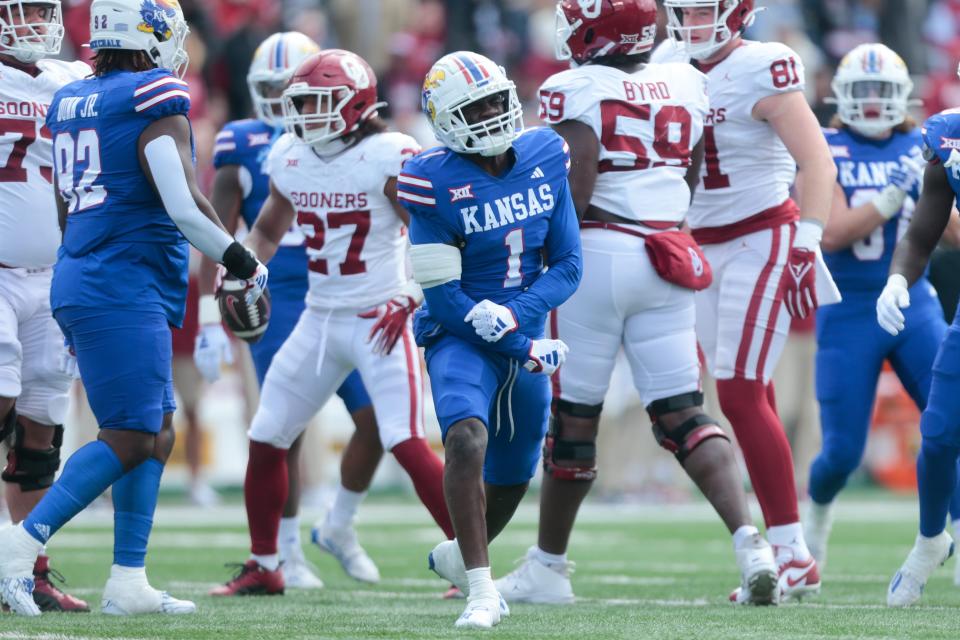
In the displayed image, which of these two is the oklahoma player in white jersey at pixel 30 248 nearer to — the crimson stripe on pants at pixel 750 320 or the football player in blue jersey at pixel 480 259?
the football player in blue jersey at pixel 480 259

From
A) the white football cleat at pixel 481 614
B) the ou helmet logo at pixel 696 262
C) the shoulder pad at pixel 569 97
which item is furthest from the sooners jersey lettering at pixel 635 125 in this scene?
the white football cleat at pixel 481 614

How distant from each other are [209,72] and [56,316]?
319 inches

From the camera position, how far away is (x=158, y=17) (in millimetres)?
5332

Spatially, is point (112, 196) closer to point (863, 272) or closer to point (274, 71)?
point (274, 71)

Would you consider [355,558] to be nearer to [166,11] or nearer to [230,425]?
[166,11]

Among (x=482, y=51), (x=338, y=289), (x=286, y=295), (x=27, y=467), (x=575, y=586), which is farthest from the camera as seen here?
(x=482, y=51)

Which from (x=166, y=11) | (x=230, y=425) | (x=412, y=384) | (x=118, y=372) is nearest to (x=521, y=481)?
(x=412, y=384)

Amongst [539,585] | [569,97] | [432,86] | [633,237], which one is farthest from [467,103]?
[539,585]

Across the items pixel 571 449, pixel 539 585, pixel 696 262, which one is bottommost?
pixel 539 585

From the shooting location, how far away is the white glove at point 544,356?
5039 millimetres

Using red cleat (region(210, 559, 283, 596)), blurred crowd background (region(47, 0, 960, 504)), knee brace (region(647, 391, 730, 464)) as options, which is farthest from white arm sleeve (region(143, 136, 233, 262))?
blurred crowd background (region(47, 0, 960, 504))

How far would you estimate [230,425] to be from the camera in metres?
11.9

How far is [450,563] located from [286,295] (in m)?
2.16

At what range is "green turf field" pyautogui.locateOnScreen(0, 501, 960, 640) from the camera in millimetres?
4750
